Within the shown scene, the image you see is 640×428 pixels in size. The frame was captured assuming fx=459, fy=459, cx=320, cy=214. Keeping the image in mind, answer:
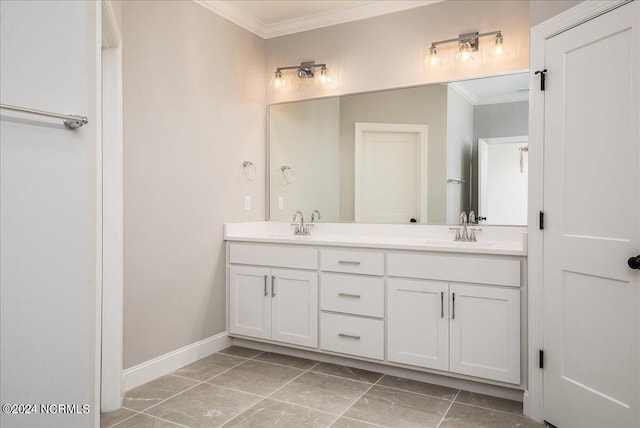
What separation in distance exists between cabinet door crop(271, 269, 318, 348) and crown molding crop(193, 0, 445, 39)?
1914mm

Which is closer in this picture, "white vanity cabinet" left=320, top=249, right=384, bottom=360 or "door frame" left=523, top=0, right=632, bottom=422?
"door frame" left=523, top=0, right=632, bottom=422

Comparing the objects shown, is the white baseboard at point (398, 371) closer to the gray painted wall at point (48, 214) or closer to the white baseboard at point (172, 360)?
the white baseboard at point (172, 360)

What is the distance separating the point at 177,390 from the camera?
262 cm

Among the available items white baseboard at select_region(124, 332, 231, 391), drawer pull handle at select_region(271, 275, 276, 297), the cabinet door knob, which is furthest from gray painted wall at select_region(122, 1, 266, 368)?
the cabinet door knob

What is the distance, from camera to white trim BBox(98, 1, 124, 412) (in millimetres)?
2395

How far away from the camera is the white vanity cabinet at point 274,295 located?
3.07 metres

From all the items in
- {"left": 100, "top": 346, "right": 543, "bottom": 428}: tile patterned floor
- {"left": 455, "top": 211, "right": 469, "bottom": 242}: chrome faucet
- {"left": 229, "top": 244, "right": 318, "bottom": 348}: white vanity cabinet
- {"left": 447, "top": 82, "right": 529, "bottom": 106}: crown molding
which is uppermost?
{"left": 447, "top": 82, "right": 529, "bottom": 106}: crown molding

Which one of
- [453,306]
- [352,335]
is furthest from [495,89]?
[352,335]

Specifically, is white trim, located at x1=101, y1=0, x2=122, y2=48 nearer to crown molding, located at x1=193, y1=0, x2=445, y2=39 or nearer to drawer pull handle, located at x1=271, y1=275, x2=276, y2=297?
crown molding, located at x1=193, y1=0, x2=445, y2=39

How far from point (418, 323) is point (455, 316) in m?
0.22

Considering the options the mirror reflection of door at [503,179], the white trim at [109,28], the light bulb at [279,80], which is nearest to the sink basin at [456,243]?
the mirror reflection of door at [503,179]

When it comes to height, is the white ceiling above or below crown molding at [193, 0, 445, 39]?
below

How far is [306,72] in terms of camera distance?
364 centimetres

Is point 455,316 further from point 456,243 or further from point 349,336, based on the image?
point 349,336
